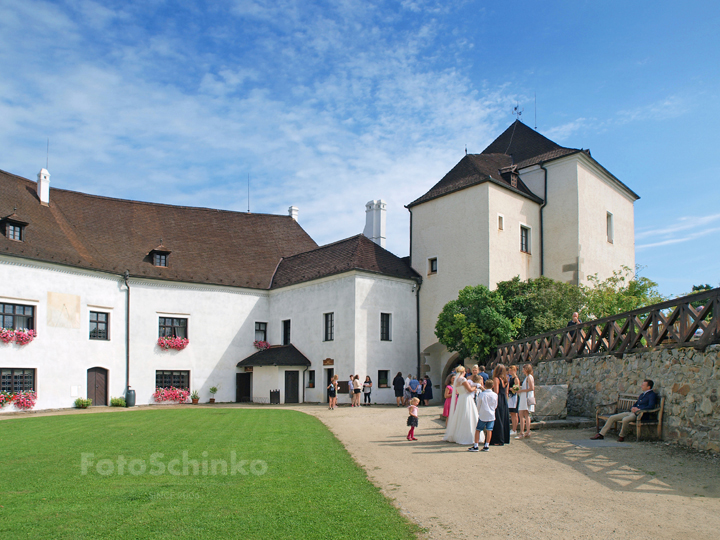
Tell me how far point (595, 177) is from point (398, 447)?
2519 centimetres

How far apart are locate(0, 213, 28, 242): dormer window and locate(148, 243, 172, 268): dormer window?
6885 mm

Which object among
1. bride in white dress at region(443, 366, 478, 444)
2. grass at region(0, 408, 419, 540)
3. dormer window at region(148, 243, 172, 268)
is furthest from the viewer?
dormer window at region(148, 243, 172, 268)

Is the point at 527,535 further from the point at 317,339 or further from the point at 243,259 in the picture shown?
the point at 243,259

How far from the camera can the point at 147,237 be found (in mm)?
33844

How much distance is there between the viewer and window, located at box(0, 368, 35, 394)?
82.3 ft

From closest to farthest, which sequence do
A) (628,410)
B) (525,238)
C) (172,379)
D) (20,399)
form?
(628,410), (20,399), (172,379), (525,238)

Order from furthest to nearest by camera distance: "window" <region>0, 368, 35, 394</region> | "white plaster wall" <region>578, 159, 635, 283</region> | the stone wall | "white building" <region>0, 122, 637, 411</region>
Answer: "white plaster wall" <region>578, 159, 635, 283</region>
"white building" <region>0, 122, 637, 411</region>
"window" <region>0, 368, 35, 394</region>
the stone wall

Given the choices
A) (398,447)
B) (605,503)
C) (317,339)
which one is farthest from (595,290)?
(605,503)

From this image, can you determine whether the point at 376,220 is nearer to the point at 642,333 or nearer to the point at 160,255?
the point at 160,255

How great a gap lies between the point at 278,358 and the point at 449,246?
10771 millimetres

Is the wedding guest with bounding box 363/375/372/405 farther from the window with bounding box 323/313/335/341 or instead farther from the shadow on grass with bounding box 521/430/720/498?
the shadow on grass with bounding box 521/430/720/498

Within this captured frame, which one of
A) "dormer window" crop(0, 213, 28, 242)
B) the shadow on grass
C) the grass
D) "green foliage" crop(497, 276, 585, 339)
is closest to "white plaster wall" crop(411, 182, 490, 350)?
"green foliage" crop(497, 276, 585, 339)

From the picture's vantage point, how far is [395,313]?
31141mm

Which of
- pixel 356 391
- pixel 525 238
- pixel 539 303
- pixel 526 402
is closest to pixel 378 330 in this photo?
pixel 356 391
